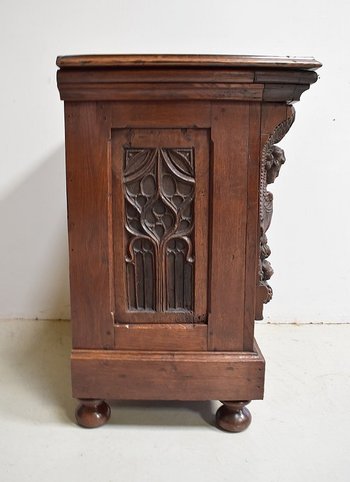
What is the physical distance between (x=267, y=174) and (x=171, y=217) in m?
0.26

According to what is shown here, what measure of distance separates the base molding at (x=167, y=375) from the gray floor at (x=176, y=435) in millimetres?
95

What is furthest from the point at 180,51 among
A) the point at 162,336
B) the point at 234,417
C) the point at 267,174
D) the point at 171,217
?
the point at 234,417

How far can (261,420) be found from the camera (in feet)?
4.11

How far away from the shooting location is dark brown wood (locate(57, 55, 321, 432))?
1054 mm

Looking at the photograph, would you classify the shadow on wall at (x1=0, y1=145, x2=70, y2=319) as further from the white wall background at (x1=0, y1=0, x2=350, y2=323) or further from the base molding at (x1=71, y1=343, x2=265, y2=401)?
the base molding at (x1=71, y1=343, x2=265, y2=401)

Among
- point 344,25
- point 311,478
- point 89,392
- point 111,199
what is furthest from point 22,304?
point 344,25

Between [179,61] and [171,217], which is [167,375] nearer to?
[171,217]

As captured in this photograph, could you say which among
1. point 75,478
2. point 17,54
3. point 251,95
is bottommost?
point 75,478

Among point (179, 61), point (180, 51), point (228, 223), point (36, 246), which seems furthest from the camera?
point (36, 246)

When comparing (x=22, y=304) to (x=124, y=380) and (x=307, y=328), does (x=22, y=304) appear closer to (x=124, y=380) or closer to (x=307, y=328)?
(x=124, y=380)

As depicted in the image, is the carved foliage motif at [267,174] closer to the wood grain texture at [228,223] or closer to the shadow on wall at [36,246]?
the wood grain texture at [228,223]

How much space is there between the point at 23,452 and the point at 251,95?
88 cm

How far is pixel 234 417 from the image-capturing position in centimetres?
119

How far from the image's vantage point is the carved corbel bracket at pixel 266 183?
3.64 feet
